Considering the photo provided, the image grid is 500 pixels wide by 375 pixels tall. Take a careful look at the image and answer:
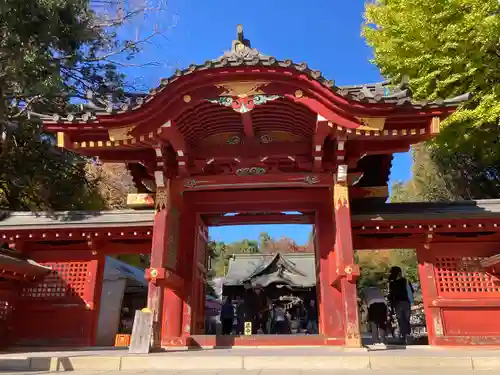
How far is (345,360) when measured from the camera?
531 centimetres

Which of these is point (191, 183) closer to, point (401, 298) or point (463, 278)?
point (401, 298)

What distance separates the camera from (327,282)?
336 inches

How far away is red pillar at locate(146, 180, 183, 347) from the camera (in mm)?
7172

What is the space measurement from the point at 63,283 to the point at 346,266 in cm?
669

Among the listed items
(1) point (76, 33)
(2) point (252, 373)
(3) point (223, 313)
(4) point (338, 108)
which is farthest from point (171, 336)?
(1) point (76, 33)

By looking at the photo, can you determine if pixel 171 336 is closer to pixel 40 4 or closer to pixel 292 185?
pixel 292 185

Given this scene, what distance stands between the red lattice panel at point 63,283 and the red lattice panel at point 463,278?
319 inches

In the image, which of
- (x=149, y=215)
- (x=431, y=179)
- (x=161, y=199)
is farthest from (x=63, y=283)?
(x=431, y=179)

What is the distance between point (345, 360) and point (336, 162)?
395cm

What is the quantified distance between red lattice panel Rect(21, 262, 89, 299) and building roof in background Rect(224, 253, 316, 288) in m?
15.3

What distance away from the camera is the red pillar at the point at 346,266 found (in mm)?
6684

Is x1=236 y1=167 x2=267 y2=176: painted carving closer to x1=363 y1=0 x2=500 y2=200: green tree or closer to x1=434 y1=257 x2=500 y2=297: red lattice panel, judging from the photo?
x1=434 y1=257 x2=500 y2=297: red lattice panel

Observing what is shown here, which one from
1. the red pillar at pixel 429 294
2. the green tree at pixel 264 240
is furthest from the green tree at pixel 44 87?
the green tree at pixel 264 240

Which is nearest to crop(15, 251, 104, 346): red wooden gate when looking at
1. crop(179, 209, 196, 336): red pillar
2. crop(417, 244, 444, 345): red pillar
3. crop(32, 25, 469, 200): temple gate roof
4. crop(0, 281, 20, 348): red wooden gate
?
crop(0, 281, 20, 348): red wooden gate
